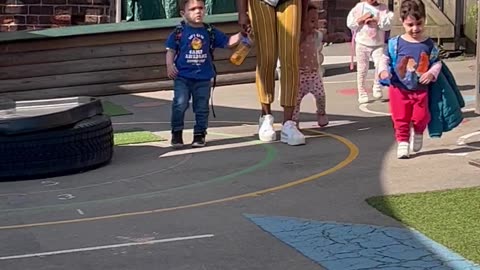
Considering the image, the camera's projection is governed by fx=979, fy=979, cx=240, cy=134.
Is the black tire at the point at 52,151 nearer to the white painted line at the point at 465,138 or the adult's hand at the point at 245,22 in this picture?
the adult's hand at the point at 245,22

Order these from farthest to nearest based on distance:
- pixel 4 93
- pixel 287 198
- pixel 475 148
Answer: pixel 4 93
pixel 475 148
pixel 287 198

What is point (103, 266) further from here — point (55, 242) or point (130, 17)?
point (130, 17)

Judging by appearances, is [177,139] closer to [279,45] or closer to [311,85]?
[279,45]

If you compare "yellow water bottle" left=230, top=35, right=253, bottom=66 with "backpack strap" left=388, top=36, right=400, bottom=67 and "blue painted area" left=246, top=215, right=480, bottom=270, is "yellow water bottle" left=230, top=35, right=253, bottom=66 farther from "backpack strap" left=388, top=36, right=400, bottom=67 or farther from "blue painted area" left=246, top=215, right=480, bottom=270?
"blue painted area" left=246, top=215, right=480, bottom=270

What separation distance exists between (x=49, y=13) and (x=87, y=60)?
Result: 399 cm

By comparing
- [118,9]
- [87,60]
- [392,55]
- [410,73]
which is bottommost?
[87,60]

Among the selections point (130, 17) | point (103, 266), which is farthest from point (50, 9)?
point (103, 266)

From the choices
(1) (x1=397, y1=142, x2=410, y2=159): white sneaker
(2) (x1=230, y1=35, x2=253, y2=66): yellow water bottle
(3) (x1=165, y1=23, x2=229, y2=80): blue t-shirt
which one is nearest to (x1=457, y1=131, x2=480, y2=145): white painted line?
(1) (x1=397, y1=142, x2=410, y2=159): white sneaker

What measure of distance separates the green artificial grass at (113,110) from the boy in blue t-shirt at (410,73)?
14.6 feet

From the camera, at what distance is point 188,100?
8.87 m

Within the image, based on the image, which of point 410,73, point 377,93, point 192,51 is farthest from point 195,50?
point 377,93

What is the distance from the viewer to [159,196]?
6.95 m

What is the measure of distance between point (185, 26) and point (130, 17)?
7799 millimetres

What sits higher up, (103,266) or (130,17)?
(130,17)
